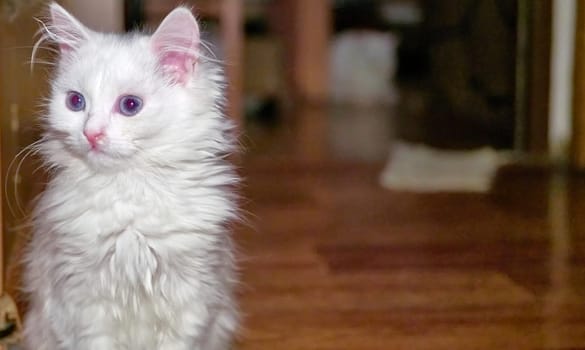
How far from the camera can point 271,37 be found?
444cm

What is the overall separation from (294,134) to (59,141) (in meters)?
2.20

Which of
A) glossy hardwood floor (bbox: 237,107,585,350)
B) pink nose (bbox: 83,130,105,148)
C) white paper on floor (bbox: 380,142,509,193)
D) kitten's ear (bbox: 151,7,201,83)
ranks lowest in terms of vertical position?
glossy hardwood floor (bbox: 237,107,585,350)

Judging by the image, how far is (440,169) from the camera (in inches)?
106

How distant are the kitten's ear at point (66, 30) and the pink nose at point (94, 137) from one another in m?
0.16

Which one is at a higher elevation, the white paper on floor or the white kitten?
the white kitten

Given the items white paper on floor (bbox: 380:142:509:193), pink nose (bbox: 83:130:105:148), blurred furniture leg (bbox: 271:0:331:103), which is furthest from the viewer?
blurred furniture leg (bbox: 271:0:331:103)

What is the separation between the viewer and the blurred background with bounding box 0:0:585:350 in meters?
1.53

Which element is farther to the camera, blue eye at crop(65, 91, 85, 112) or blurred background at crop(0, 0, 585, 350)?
blurred background at crop(0, 0, 585, 350)

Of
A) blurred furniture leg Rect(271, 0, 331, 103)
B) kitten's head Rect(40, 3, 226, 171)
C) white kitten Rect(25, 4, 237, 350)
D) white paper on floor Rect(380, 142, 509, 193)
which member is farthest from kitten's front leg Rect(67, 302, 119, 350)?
blurred furniture leg Rect(271, 0, 331, 103)

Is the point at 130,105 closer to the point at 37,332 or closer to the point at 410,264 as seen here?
the point at 37,332

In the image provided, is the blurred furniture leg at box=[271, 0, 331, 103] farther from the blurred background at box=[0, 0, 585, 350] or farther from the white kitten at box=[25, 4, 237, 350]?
the white kitten at box=[25, 4, 237, 350]

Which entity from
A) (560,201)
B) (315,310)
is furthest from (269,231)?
(560,201)

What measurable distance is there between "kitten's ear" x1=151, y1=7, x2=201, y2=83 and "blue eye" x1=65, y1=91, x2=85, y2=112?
0.11 meters

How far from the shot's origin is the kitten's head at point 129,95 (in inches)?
45.1
